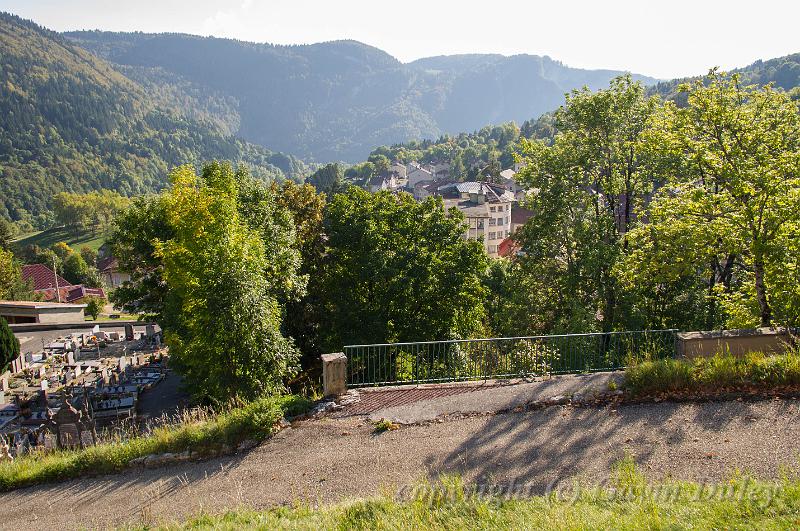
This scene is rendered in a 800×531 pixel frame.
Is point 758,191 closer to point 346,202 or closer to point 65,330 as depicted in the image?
point 346,202

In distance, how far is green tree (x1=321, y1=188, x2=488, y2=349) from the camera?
71.2ft

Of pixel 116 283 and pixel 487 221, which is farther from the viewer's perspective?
pixel 116 283

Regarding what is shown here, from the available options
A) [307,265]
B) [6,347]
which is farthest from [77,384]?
[307,265]

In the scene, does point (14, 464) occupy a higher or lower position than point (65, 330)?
higher

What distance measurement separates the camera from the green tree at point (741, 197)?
11742mm

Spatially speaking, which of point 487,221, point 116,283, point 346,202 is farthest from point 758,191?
point 116,283

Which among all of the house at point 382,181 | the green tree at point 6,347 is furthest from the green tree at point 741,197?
the house at point 382,181

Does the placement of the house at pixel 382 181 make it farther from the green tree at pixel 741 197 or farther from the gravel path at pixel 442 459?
the gravel path at pixel 442 459

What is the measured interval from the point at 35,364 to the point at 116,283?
73.4 m

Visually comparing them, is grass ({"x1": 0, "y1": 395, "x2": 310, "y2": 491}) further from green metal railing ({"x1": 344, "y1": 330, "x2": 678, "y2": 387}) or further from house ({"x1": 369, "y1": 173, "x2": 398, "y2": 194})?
house ({"x1": 369, "y1": 173, "x2": 398, "y2": 194})

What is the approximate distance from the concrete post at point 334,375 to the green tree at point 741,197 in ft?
24.7

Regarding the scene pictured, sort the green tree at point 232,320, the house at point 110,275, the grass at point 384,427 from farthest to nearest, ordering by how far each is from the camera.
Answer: the house at point 110,275 < the green tree at point 232,320 < the grass at point 384,427

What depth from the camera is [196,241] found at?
764 inches

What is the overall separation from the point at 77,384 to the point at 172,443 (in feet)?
82.0
